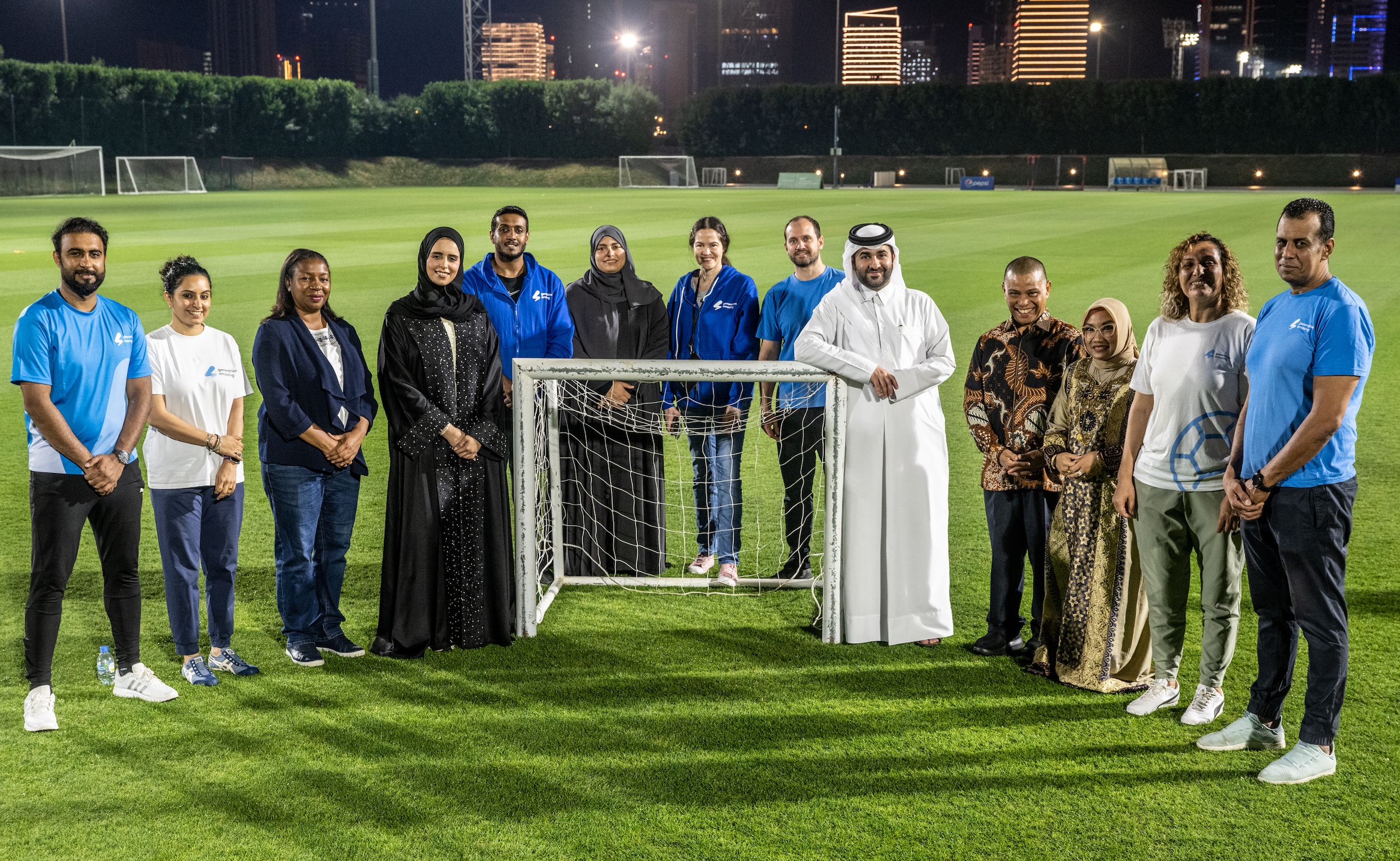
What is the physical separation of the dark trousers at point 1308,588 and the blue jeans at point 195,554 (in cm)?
395

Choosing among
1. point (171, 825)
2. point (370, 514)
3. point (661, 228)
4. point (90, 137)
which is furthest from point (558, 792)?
point (90, 137)

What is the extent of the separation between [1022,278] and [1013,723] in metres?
1.81

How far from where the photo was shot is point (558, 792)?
4160 mm

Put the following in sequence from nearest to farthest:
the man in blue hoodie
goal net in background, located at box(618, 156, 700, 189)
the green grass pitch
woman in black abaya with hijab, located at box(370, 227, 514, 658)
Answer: the green grass pitch → woman in black abaya with hijab, located at box(370, 227, 514, 658) → the man in blue hoodie → goal net in background, located at box(618, 156, 700, 189)

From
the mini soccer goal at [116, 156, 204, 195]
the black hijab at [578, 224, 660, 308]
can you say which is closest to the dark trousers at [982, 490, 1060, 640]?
the black hijab at [578, 224, 660, 308]

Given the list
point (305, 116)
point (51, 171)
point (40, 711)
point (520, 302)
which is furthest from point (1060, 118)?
point (40, 711)

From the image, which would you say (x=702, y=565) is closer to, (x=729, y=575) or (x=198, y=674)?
(x=729, y=575)

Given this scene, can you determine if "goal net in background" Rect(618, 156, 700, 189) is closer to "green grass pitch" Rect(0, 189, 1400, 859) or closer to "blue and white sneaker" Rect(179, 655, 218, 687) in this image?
"green grass pitch" Rect(0, 189, 1400, 859)

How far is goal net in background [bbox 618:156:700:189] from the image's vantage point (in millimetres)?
61250

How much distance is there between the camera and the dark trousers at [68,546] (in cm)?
443

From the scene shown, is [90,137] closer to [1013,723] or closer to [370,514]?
[370,514]

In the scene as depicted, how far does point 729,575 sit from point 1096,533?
2147mm

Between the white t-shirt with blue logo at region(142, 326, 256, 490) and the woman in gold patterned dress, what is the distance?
3416 mm

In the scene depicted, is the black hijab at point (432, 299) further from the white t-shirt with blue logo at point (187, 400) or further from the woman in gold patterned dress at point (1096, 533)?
the woman in gold patterned dress at point (1096, 533)
